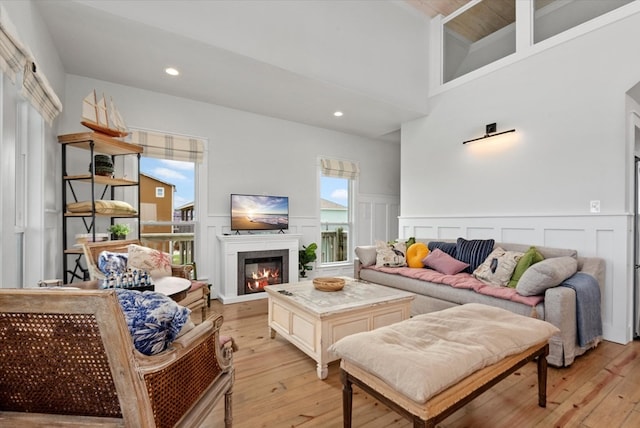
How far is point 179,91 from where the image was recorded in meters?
3.89

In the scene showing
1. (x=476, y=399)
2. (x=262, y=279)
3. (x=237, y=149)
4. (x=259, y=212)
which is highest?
(x=237, y=149)

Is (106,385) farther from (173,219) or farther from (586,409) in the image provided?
(173,219)

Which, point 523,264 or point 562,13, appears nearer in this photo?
point 523,264

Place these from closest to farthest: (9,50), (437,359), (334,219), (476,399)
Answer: (437,359), (9,50), (476,399), (334,219)

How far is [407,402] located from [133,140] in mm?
4030

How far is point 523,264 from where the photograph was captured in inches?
111

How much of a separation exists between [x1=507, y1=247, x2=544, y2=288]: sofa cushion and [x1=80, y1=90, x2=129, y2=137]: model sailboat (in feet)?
13.3

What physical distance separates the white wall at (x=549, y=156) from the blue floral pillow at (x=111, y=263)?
3893mm

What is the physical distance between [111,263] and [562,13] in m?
5.57

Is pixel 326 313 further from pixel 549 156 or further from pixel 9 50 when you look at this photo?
pixel 549 156

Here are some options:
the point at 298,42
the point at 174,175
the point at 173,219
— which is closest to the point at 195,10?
the point at 298,42

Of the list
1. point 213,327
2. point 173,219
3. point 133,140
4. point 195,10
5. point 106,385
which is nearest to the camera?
point 106,385

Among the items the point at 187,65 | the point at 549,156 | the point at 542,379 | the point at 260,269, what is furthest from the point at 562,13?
the point at 260,269

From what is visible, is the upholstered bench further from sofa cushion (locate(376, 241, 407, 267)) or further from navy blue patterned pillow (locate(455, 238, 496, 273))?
sofa cushion (locate(376, 241, 407, 267))
